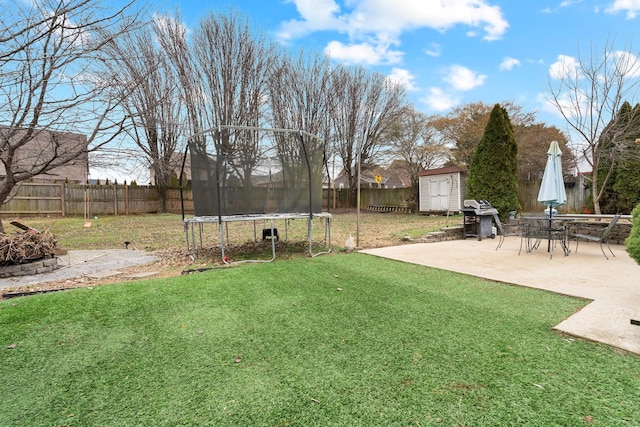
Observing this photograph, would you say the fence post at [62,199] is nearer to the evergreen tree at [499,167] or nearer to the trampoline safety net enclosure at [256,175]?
the trampoline safety net enclosure at [256,175]

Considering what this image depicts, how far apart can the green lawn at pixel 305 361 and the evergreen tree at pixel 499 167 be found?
6902 mm

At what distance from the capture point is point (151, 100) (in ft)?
18.7

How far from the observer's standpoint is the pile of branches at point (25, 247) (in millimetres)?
4508

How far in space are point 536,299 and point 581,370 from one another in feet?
5.11

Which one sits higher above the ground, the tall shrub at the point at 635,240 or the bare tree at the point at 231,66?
the bare tree at the point at 231,66

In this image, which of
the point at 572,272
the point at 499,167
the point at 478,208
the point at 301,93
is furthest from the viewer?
the point at 301,93

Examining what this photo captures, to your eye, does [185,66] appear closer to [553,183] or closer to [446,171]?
[446,171]

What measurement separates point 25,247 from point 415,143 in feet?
56.5

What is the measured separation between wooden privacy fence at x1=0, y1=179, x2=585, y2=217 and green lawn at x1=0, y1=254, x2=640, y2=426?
10051 millimetres

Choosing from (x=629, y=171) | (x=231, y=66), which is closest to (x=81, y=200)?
(x=231, y=66)

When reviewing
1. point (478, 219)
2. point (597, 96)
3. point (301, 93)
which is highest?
point (301, 93)

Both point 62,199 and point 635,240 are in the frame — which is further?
point 62,199

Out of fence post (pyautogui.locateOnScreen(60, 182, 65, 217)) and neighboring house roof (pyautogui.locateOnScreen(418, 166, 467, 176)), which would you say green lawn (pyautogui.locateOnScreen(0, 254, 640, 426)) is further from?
fence post (pyautogui.locateOnScreen(60, 182, 65, 217))

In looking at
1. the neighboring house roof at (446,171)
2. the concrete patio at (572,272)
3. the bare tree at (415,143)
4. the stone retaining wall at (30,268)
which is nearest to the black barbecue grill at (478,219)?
the concrete patio at (572,272)
